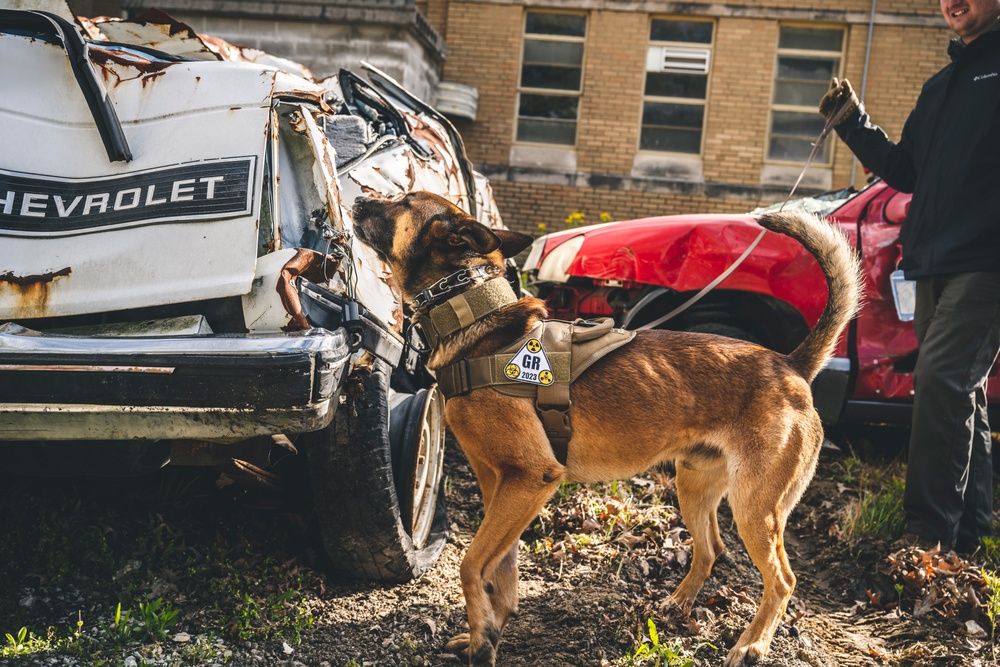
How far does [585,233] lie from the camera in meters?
5.13

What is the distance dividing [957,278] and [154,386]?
132 inches

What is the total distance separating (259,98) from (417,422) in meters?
1.29

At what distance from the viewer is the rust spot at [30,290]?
2.26 meters

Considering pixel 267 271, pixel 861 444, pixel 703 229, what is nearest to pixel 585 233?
pixel 703 229

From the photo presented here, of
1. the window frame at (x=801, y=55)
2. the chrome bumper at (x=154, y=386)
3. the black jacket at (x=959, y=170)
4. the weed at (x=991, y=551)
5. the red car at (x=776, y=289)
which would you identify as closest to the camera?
the chrome bumper at (x=154, y=386)

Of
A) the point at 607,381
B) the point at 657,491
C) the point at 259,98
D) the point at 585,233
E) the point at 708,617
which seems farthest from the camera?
the point at 585,233

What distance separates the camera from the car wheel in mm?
2666

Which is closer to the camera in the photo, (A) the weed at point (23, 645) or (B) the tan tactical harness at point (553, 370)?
(A) the weed at point (23, 645)

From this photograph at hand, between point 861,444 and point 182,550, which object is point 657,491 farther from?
point 182,550

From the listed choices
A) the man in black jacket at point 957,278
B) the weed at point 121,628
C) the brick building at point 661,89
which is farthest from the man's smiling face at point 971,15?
the brick building at point 661,89

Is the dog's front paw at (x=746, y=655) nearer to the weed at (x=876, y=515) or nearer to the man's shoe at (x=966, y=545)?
the weed at (x=876, y=515)

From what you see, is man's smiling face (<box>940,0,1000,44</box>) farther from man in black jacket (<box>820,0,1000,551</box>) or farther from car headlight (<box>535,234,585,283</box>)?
car headlight (<box>535,234,585,283</box>)

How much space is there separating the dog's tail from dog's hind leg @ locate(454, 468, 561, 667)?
114cm

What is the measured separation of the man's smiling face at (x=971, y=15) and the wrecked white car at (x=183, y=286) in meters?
2.97
